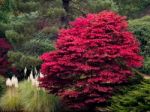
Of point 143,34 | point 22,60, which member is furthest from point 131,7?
point 22,60

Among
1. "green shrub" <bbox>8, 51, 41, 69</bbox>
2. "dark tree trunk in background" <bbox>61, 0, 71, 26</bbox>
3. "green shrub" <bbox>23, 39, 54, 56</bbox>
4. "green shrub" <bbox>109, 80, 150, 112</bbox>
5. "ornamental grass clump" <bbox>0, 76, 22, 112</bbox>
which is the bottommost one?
"ornamental grass clump" <bbox>0, 76, 22, 112</bbox>

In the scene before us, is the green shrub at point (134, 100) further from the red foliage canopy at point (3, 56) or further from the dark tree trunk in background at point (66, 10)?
the dark tree trunk in background at point (66, 10)

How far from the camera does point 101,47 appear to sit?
16.1m

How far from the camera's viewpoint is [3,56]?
981 inches

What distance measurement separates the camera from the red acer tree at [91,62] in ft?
52.2

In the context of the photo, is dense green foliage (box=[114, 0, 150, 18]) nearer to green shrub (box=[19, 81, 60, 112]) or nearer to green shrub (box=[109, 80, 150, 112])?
green shrub (box=[19, 81, 60, 112])

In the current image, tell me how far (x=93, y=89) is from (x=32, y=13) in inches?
398

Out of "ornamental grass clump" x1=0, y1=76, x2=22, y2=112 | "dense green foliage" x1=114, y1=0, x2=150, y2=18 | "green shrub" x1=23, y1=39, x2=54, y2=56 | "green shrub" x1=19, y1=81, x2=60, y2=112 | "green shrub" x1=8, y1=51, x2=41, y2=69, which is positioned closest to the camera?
"green shrub" x1=19, y1=81, x2=60, y2=112

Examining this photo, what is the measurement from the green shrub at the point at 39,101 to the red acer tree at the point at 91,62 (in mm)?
508

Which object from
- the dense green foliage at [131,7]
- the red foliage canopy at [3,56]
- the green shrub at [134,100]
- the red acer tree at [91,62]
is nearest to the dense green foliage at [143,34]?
the red acer tree at [91,62]

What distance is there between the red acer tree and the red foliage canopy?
7.19 m

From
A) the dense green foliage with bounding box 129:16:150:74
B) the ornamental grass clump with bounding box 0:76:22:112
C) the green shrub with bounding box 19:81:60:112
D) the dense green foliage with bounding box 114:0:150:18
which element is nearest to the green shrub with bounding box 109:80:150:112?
the green shrub with bounding box 19:81:60:112

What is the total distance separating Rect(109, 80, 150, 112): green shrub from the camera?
13.7 metres

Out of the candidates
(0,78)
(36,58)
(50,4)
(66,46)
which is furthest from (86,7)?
(66,46)
